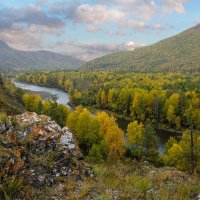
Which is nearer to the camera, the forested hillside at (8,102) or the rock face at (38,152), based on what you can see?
the rock face at (38,152)

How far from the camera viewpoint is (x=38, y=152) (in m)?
13.4

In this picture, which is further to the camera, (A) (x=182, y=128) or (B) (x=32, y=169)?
(A) (x=182, y=128)

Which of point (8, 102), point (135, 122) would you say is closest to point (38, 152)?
point (8, 102)

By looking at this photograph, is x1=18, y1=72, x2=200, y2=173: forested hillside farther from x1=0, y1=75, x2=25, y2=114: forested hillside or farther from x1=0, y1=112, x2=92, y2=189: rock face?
x1=0, y1=75, x2=25, y2=114: forested hillside

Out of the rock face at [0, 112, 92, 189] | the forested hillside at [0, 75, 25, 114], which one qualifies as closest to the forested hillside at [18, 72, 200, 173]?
the rock face at [0, 112, 92, 189]

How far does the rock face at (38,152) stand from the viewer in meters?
12.3

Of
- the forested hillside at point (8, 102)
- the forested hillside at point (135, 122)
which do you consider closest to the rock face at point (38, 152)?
the forested hillside at point (135, 122)

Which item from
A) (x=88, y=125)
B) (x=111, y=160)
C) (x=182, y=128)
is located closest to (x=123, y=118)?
(x=182, y=128)

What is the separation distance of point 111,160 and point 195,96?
9999cm

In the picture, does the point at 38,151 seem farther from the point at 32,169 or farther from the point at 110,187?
the point at 110,187

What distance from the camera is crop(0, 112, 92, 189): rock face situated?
12.3 meters

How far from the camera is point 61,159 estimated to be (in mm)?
13516


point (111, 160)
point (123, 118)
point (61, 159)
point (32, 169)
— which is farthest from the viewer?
point (123, 118)

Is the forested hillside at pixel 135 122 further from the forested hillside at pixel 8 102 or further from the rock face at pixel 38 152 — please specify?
the forested hillside at pixel 8 102
